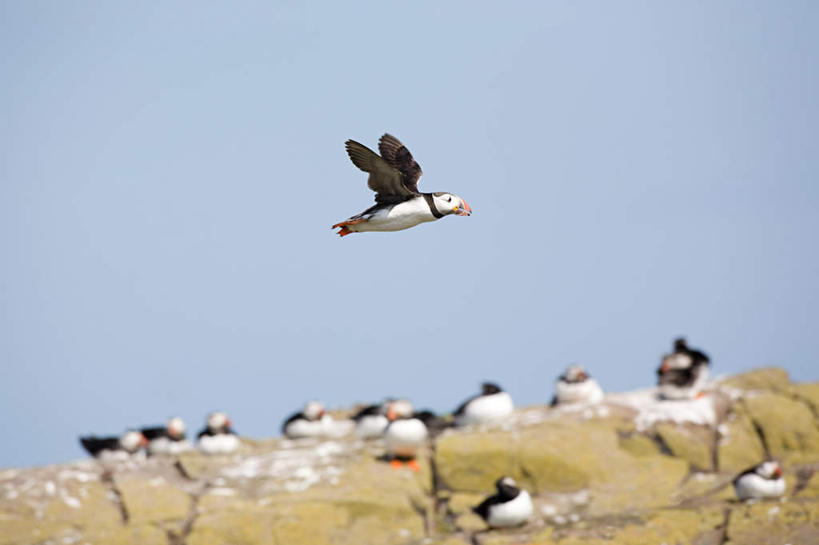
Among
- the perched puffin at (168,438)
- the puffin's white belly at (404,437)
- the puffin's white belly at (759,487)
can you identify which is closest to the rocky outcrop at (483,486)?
the puffin's white belly at (759,487)

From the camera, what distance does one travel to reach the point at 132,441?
20.4m

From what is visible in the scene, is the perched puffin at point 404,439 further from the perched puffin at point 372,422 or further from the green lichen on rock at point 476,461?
the perched puffin at point 372,422

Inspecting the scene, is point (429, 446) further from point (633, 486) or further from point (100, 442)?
point (100, 442)

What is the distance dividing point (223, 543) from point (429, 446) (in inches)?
174

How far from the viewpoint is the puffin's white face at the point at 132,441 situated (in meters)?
20.3

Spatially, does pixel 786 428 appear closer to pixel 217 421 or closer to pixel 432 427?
pixel 432 427

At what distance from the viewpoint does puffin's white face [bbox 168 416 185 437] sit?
20844 mm

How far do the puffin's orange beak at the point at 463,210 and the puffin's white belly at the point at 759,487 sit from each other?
7.56 m

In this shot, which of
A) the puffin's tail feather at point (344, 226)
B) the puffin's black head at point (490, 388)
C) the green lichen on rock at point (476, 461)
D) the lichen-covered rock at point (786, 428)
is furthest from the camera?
the puffin's black head at point (490, 388)

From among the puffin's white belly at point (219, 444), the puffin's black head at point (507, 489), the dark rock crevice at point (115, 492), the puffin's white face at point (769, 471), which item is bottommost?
the puffin's white face at point (769, 471)

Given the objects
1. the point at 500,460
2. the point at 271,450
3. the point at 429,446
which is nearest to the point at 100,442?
the point at 271,450

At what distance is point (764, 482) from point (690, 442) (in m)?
3.50

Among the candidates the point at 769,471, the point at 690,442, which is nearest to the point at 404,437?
the point at 690,442

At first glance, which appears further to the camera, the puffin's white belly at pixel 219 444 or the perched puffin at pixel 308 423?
the perched puffin at pixel 308 423
